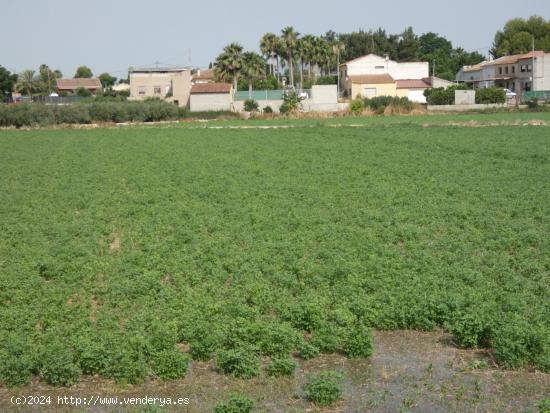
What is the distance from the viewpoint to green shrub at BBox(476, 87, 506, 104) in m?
83.2

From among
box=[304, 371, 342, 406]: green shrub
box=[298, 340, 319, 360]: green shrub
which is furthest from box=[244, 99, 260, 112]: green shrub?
box=[304, 371, 342, 406]: green shrub

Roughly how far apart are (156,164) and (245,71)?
6753 cm

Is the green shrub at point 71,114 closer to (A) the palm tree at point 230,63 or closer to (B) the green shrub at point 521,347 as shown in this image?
(A) the palm tree at point 230,63

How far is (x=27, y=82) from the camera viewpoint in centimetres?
13662

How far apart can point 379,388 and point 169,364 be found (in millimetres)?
2681

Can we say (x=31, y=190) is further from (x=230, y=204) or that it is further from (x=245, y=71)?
(x=245, y=71)

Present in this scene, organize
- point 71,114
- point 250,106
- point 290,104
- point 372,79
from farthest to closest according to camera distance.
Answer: point 372,79 < point 250,106 < point 290,104 < point 71,114

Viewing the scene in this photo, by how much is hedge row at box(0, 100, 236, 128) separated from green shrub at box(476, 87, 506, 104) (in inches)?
1148

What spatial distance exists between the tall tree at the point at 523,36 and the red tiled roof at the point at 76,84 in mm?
81878

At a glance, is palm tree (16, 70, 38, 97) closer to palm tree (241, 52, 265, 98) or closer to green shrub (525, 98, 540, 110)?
palm tree (241, 52, 265, 98)

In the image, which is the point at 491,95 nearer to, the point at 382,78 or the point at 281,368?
the point at 382,78

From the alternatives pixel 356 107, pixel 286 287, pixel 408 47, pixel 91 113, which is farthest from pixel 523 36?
pixel 286 287

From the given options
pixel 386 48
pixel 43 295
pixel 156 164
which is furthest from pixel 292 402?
pixel 386 48

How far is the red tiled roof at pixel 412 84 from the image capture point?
353ft
